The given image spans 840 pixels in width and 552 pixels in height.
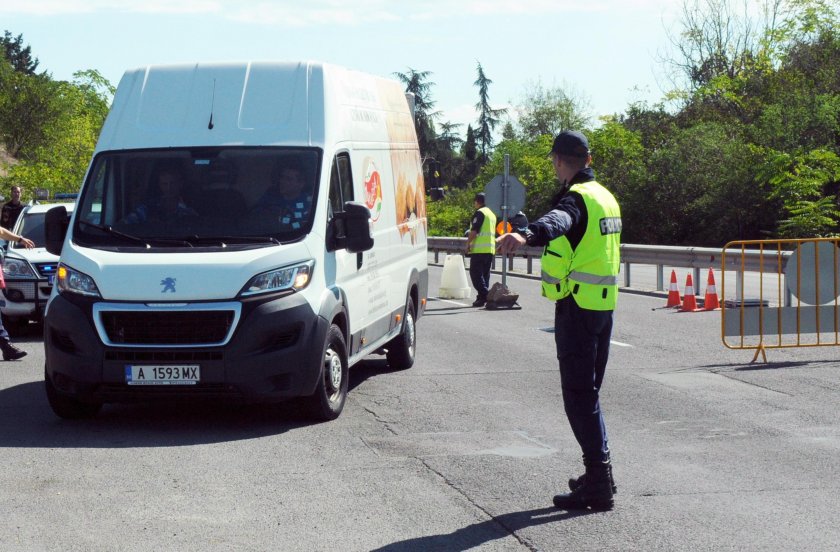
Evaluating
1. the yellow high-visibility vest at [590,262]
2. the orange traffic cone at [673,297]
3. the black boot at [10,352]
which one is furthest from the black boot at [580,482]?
the orange traffic cone at [673,297]

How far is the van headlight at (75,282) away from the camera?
8.29m

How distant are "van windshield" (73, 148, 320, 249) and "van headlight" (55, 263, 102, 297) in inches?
12.0

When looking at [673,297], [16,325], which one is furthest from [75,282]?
[673,297]

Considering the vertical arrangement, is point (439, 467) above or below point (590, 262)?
below

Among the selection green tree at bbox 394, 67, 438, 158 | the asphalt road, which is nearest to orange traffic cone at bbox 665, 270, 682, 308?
the asphalt road

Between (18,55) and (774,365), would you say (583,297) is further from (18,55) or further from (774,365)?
(18,55)

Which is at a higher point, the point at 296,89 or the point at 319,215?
the point at 296,89

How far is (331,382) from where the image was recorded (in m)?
8.77

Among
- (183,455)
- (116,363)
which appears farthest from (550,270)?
(116,363)

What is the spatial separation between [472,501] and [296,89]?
13.8ft

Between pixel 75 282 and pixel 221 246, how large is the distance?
1037mm

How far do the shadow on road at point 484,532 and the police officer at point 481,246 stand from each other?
13.4 m

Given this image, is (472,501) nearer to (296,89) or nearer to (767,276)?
(296,89)

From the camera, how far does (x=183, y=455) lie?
7535 millimetres
